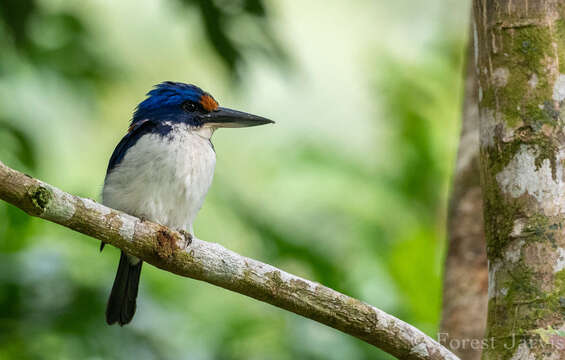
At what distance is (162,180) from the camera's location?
11.2ft

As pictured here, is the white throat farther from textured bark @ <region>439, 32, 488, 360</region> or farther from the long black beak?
textured bark @ <region>439, 32, 488, 360</region>

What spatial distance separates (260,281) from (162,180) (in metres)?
1.19

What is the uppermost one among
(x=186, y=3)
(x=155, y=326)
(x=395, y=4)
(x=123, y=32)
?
(x=395, y=4)

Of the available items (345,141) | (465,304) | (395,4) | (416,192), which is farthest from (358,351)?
(395,4)

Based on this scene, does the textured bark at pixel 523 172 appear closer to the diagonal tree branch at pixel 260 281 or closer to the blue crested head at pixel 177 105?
the diagonal tree branch at pixel 260 281

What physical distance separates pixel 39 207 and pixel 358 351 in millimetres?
2161

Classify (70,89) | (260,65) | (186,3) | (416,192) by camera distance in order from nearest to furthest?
(186,3)
(260,65)
(70,89)
(416,192)

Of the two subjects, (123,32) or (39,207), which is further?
(123,32)

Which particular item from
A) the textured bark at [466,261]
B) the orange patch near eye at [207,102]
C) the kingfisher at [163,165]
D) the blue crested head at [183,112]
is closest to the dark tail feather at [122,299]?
the kingfisher at [163,165]

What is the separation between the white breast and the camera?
3422 millimetres

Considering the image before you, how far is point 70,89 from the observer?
15.4 feet

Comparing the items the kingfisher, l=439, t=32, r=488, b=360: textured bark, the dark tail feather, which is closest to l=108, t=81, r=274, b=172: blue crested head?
the kingfisher

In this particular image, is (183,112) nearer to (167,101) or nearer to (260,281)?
(167,101)

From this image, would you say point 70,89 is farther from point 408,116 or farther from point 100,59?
point 408,116
